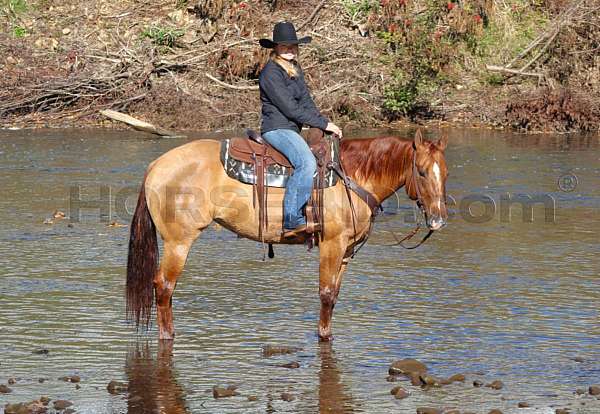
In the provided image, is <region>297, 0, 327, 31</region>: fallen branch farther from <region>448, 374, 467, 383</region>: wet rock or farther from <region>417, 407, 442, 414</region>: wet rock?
<region>417, 407, 442, 414</region>: wet rock

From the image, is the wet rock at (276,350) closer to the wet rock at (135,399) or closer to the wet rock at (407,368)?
the wet rock at (407,368)

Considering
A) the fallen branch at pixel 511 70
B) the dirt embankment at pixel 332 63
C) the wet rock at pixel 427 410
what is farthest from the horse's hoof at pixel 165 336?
the fallen branch at pixel 511 70

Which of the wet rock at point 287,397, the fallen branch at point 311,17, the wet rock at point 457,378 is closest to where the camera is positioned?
the wet rock at point 287,397

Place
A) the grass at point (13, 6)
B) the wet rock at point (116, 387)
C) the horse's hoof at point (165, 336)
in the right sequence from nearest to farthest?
the wet rock at point (116, 387), the horse's hoof at point (165, 336), the grass at point (13, 6)

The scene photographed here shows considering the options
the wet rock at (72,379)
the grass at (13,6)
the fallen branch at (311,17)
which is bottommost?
the wet rock at (72,379)

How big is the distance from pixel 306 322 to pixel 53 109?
15.4m

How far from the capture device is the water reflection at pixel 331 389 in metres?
6.99

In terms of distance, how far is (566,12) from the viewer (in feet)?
79.5

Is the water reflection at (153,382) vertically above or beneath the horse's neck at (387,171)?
beneath

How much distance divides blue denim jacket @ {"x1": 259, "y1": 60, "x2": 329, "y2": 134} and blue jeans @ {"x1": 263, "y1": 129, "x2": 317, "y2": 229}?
10 centimetres

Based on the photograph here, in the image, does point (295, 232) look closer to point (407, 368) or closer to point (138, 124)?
point (407, 368)

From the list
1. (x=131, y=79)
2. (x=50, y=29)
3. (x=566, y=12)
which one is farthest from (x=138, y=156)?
(x=566, y=12)

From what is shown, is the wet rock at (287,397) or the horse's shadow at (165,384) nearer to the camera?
the horse's shadow at (165,384)

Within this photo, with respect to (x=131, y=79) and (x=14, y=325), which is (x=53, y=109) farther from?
(x=14, y=325)
